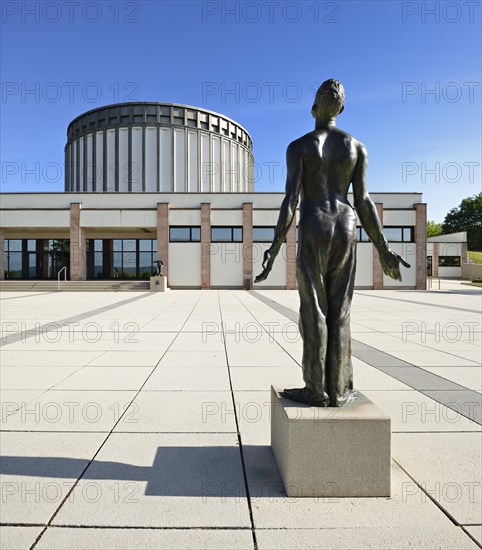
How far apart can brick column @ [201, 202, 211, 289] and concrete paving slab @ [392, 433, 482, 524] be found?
28364mm

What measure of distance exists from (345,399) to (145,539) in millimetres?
1715

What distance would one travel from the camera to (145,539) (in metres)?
2.14

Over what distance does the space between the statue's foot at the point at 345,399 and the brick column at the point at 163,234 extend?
96.9 feet

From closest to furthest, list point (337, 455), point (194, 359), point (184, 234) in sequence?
point (337, 455), point (194, 359), point (184, 234)

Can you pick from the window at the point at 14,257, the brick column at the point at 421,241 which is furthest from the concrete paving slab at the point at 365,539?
the window at the point at 14,257

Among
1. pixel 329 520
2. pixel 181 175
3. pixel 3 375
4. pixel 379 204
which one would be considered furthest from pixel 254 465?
pixel 181 175

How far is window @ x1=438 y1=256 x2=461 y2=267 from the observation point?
5775 cm

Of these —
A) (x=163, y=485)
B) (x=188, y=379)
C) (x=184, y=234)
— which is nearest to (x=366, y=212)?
(x=163, y=485)

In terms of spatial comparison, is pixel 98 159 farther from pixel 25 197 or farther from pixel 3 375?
pixel 3 375

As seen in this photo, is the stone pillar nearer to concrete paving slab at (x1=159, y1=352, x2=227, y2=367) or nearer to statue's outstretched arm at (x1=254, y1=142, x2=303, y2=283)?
concrete paving slab at (x1=159, y1=352, x2=227, y2=367)

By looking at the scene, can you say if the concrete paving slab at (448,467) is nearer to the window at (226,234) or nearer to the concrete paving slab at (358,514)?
the concrete paving slab at (358,514)

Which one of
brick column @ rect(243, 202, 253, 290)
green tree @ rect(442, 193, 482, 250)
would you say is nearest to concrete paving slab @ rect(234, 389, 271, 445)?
brick column @ rect(243, 202, 253, 290)

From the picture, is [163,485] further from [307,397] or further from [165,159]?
[165,159]

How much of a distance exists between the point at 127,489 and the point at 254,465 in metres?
1.02
